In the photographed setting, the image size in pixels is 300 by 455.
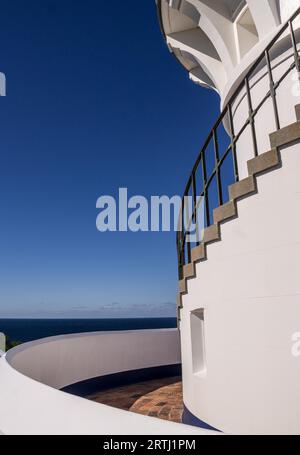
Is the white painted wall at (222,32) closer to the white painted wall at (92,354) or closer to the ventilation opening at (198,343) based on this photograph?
the ventilation opening at (198,343)

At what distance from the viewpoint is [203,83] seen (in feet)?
35.4

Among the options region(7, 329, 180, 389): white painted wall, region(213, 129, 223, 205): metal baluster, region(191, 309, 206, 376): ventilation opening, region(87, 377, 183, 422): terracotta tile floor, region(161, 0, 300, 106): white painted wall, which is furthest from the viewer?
region(7, 329, 180, 389): white painted wall

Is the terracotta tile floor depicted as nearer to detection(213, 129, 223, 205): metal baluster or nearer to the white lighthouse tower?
the white lighthouse tower

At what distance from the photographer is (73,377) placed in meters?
8.61

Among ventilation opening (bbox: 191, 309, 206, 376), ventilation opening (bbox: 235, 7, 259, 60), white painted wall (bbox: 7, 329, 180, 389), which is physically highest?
ventilation opening (bbox: 235, 7, 259, 60)

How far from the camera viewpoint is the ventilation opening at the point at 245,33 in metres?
7.45

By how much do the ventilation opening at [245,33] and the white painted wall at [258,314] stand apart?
4634mm

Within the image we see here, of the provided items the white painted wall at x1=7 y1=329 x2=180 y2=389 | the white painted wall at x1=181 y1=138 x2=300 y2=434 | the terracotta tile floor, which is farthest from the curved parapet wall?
the white painted wall at x1=181 y1=138 x2=300 y2=434

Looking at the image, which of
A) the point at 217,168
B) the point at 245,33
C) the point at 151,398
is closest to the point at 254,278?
the point at 217,168

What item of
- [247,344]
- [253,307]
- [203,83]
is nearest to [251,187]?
[253,307]

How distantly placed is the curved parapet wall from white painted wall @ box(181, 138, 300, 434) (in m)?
2.24

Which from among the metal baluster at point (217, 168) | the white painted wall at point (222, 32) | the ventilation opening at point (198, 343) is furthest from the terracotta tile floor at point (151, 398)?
the white painted wall at point (222, 32)

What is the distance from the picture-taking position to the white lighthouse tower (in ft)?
12.5

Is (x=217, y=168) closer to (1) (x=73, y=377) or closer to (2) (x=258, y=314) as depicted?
(2) (x=258, y=314)
